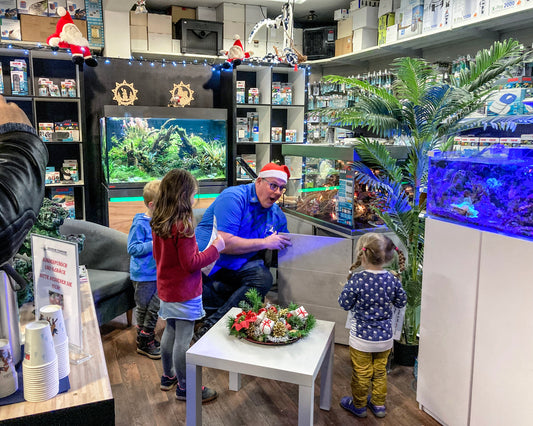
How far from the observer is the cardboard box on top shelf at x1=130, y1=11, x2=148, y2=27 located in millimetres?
6328

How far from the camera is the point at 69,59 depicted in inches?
205

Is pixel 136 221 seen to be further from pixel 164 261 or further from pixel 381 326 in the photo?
pixel 381 326

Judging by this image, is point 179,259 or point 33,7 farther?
point 33,7

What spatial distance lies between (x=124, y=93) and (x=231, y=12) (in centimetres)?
228

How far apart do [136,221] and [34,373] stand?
5.86 feet

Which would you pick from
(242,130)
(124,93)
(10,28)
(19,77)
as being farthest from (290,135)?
(10,28)

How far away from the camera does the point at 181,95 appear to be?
5.74 metres

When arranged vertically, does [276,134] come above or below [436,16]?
below

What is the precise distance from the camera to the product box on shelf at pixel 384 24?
5772 millimetres

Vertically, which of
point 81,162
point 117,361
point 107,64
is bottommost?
point 117,361

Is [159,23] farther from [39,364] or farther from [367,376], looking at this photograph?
[39,364]

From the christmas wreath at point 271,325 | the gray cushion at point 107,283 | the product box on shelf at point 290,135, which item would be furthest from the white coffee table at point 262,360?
the product box on shelf at point 290,135

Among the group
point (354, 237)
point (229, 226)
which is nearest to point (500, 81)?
point (354, 237)

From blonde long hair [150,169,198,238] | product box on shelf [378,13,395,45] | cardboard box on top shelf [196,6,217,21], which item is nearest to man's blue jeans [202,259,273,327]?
blonde long hair [150,169,198,238]
